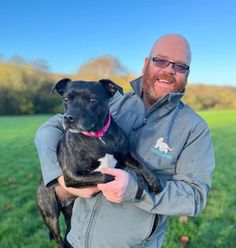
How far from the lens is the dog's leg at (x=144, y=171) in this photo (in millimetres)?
3033

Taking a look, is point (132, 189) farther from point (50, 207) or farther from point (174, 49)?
point (174, 49)

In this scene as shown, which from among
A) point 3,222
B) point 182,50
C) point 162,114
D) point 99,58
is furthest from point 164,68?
point 99,58

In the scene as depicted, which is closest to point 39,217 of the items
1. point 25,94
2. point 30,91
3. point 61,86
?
point 61,86

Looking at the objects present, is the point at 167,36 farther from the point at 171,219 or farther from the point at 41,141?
the point at 171,219

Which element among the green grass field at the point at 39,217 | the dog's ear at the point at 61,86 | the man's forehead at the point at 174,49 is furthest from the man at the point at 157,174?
the green grass field at the point at 39,217

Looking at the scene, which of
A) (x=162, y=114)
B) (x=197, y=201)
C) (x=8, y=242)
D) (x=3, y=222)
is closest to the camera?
(x=197, y=201)

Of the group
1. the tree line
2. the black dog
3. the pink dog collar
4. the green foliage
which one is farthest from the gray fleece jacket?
the green foliage

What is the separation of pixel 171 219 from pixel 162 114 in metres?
3.34

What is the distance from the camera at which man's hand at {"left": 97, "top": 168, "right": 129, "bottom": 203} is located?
109 inches

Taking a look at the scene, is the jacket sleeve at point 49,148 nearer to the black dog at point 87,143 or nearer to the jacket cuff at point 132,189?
the black dog at point 87,143

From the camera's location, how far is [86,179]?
3.08 m

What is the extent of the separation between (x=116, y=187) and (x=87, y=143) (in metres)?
0.58

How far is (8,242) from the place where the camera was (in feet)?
17.6

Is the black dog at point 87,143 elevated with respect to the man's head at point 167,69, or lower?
lower
